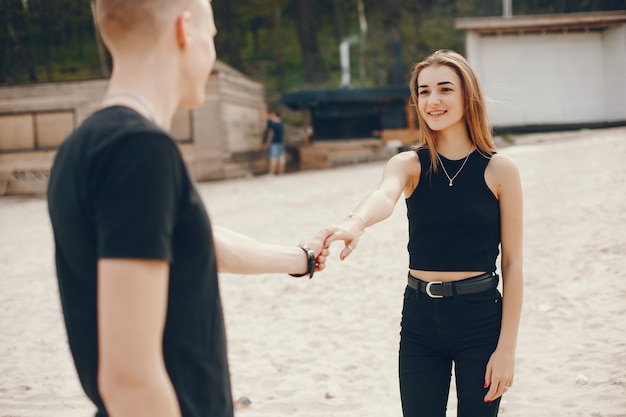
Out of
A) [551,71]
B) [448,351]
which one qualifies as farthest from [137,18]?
[551,71]

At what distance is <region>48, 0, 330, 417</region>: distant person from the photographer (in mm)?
1104

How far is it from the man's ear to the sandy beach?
3.45 m

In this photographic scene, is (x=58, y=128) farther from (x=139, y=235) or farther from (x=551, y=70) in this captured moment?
(x=139, y=235)

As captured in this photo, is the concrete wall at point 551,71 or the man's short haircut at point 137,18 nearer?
the man's short haircut at point 137,18

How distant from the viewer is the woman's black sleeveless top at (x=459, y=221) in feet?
7.94

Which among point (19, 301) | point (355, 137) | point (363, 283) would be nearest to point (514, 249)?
point (363, 283)

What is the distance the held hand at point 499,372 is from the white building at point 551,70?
17127 mm

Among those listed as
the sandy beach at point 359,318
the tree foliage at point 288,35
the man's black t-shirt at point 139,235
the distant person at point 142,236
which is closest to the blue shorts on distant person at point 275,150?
the sandy beach at point 359,318

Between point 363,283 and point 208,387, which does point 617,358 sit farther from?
point 208,387

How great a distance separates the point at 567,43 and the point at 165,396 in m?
19.9

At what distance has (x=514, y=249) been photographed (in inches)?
95.3

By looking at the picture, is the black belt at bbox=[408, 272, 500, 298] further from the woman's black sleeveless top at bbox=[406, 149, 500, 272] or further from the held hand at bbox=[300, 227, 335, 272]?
the held hand at bbox=[300, 227, 335, 272]

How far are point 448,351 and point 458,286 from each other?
9.7 inches

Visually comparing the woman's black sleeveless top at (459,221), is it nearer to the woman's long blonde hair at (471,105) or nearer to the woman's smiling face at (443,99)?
the woman's long blonde hair at (471,105)
